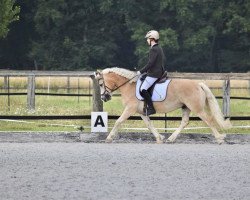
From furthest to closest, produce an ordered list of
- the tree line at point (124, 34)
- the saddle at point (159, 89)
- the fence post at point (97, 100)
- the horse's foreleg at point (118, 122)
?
the tree line at point (124, 34) → the fence post at point (97, 100) → the saddle at point (159, 89) → the horse's foreleg at point (118, 122)

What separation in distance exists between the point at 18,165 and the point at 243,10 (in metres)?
48.2

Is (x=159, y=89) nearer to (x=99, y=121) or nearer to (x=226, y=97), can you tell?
(x=99, y=121)

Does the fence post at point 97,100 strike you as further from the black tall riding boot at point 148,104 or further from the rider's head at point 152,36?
the rider's head at point 152,36

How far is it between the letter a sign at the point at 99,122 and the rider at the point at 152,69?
94cm

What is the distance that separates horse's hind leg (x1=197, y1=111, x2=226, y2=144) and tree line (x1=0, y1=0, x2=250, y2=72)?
1579 inches

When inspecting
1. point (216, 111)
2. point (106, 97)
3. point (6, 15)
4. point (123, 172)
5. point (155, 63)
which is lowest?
point (123, 172)

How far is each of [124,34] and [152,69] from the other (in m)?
46.6

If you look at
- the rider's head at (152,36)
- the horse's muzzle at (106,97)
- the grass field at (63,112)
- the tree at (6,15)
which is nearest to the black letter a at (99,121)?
the horse's muzzle at (106,97)

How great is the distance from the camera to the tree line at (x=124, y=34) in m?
57.9

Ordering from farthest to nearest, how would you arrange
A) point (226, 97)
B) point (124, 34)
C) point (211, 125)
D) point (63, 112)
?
point (124, 34), point (63, 112), point (226, 97), point (211, 125)

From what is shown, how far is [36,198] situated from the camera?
9.02 meters

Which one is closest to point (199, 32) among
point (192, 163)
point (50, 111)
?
point (50, 111)

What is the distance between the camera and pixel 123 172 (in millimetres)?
11023

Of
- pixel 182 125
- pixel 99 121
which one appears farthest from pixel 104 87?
pixel 182 125
